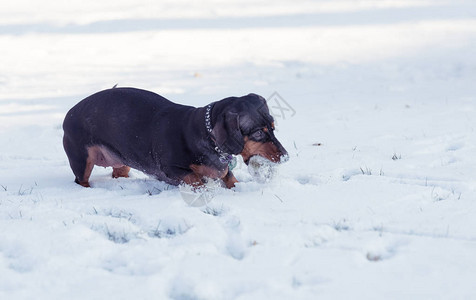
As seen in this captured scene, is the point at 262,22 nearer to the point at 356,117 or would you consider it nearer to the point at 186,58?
the point at 186,58

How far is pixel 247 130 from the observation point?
406 cm

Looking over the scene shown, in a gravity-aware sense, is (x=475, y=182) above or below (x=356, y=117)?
above

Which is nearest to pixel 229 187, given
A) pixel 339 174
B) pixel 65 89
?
pixel 339 174

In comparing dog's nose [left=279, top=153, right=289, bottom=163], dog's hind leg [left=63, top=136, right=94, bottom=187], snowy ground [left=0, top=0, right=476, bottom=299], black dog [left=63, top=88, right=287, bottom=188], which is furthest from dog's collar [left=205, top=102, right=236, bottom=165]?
dog's hind leg [left=63, top=136, right=94, bottom=187]

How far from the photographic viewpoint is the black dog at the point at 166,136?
13.4 feet

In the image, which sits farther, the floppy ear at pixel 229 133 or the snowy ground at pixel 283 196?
the floppy ear at pixel 229 133

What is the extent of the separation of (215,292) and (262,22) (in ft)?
42.3

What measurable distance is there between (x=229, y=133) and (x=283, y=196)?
20.6 inches

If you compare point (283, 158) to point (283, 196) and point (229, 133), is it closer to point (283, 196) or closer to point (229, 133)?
point (283, 196)

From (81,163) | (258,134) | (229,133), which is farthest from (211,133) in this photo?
(81,163)

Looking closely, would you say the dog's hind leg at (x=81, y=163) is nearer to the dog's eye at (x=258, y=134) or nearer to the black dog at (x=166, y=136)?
the black dog at (x=166, y=136)

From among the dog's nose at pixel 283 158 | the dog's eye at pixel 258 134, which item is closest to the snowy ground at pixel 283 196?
the dog's nose at pixel 283 158

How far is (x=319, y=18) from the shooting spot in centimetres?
1523

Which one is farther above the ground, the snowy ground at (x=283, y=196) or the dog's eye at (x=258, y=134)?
the dog's eye at (x=258, y=134)
